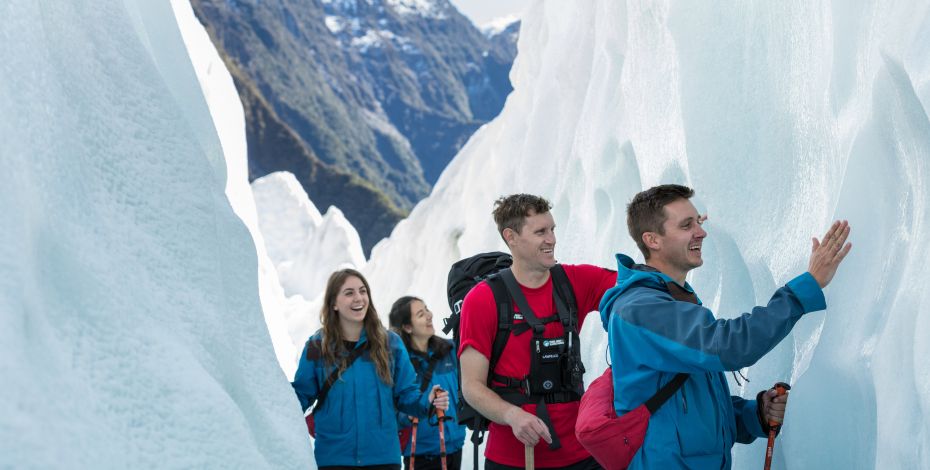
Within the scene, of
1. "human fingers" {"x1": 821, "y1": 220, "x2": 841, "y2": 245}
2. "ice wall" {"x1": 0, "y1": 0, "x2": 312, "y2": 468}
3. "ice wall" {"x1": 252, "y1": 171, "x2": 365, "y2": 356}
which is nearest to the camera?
"ice wall" {"x1": 0, "y1": 0, "x2": 312, "y2": 468}

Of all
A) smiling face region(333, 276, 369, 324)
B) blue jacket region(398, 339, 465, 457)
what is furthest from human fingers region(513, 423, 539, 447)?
blue jacket region(398, 339, 465, 457)

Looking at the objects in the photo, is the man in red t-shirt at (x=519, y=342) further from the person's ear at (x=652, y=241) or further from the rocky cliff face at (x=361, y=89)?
the rocky cliff face at (x=361, y=89)

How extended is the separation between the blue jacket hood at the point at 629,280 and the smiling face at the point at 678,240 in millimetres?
56

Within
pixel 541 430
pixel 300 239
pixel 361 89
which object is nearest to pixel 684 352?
pixel 541 430

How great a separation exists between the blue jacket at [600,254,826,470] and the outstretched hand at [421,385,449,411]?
64.5 inches

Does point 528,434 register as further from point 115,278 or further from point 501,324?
point 115,278

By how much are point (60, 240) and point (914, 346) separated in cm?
224

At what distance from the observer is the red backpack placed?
2.55m

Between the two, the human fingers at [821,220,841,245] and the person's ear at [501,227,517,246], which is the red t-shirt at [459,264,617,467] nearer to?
the person's ear at [501,227,517,246]

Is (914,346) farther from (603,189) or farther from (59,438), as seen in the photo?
(603,189)

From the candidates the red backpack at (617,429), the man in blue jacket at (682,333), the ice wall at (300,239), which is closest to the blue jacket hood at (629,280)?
the man in blue jacket at (682,333)

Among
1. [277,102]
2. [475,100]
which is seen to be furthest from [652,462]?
[475,100]

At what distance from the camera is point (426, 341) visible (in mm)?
5598

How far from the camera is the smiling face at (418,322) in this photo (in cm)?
550
